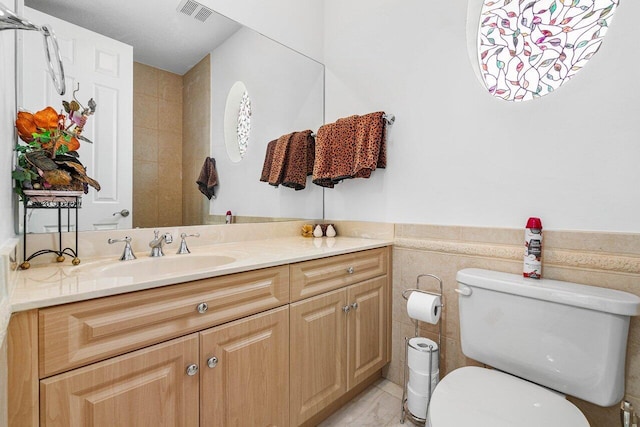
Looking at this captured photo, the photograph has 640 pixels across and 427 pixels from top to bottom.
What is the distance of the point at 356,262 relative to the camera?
1.50 metres

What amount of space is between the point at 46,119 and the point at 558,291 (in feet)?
6.00

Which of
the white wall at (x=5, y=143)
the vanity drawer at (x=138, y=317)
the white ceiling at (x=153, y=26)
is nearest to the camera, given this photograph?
the white wall at (x=5, y=143)

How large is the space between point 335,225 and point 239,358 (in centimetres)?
118

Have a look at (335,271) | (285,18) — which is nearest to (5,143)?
(335,271)

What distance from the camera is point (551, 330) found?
106 centimetres

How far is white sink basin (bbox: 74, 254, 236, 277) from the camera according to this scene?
1.04m

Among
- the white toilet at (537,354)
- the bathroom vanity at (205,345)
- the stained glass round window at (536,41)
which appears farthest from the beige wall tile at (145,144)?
the stained glass round window at (536,41)

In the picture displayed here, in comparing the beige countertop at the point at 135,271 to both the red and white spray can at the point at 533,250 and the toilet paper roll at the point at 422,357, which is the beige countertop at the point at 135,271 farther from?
the red and white spray can at the point at 533,250

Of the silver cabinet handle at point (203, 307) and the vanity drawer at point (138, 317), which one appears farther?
the silver cabinet handle at point (203, 307)

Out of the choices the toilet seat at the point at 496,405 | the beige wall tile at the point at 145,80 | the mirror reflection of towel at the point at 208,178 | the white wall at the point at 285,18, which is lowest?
the toilet seat at the point at 496,405

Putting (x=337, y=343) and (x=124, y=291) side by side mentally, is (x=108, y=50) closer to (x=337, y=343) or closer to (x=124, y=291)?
(x=124, y=291)

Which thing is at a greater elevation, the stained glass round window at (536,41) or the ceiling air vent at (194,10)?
the ceiling air vent at (194,10)

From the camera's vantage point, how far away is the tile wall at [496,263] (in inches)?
41.9

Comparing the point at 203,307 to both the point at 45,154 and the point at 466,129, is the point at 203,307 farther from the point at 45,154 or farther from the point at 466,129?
the point at 466,129
